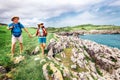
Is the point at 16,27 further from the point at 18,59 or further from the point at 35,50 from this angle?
the point at 35,50

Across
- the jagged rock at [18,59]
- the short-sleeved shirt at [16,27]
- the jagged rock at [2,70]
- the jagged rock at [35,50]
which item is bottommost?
the jagged rock at [2,70]

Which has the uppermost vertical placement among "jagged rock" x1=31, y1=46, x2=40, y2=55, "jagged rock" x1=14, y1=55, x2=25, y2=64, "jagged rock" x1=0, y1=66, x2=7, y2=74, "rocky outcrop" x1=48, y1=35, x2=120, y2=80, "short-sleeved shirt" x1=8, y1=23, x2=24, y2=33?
"short-sleeved shirt" x1=8, y1=23, x2=24, y2=33

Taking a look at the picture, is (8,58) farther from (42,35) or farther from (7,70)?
(42,35)

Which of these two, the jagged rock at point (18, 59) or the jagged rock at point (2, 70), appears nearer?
the jagged rock at point (2, 70)

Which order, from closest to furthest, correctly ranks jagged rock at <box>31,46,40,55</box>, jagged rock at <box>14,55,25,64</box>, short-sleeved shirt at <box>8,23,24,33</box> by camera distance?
short-sleeved shirt at <box>8,23,24,33</box> < jagged rock at <box>14,55,25,64</box> < jagged rock at <box>31,46,40,55</box>

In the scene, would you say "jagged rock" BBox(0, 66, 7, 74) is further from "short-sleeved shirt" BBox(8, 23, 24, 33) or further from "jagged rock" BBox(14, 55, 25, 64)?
"short-sleeved shirt" BBox(8, 23, 24, 33)

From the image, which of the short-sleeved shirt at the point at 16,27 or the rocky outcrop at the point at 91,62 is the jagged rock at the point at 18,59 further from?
the rocky outcrop at the point at 91,62

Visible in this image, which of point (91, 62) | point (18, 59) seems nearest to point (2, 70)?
point (18, 59)

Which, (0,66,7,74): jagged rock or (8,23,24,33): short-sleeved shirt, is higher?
(8,23,24,33): short-sleeved shirt

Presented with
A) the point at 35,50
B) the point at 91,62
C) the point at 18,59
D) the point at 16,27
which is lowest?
the point at 91,62

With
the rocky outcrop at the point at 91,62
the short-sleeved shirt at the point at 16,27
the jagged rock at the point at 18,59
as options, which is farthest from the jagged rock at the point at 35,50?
the short-sleeved shirt at the point at 16,27

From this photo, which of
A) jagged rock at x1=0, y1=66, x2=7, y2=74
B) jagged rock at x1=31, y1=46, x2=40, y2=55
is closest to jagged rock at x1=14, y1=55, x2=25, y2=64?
jagged rock at x1=0, y1=66, x2=7, y2=74

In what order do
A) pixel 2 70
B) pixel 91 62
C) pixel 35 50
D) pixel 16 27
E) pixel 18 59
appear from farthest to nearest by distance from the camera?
pixel 91 62 < pixel 35 50 < pixel 18 59 < pixel 2 70 < pixel 16 27

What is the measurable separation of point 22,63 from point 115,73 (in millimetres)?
16614
